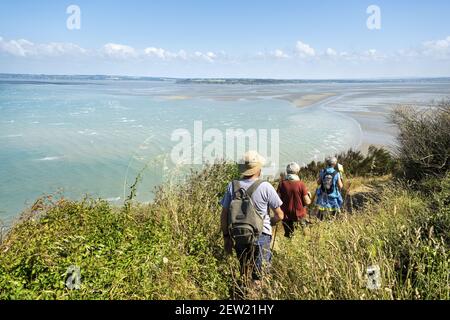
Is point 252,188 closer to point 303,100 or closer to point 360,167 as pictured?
point 360,167

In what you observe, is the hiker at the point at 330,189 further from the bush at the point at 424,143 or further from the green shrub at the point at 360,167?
the green shrub at the point at 360,167

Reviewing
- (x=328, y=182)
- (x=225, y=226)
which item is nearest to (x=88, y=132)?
(x=328, y=182)

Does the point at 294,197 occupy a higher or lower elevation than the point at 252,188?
lower

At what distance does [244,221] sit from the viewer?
3.49m

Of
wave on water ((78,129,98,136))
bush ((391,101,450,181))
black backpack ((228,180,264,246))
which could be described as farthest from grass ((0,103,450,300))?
wave on water ((78,129,98,136))

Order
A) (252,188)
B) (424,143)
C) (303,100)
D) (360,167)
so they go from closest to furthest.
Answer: (252,188) → (424,143) → (360,167) → (303,100)

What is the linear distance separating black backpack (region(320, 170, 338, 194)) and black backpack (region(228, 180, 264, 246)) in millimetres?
2832

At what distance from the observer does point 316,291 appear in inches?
119

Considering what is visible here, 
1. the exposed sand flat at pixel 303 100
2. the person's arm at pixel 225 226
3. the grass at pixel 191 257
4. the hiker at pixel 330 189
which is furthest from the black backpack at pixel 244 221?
the exposed sand flat at pixel 303 100

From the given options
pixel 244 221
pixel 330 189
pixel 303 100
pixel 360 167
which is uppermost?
pixel 303 100

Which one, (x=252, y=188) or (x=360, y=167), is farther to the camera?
(x=360, y=167)

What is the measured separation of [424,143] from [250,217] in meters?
6.70

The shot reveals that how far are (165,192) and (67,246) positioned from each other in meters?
2.31

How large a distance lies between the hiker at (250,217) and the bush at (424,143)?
5.61m
